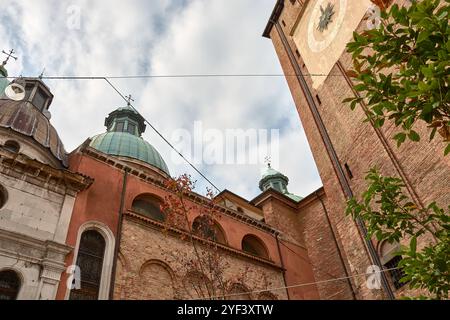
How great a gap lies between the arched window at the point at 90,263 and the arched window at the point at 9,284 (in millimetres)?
1518

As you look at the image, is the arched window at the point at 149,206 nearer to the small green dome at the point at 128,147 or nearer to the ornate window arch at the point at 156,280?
the ornate window arch at the point at 156,280

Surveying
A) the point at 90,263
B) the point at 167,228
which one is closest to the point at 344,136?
the point at 167,228

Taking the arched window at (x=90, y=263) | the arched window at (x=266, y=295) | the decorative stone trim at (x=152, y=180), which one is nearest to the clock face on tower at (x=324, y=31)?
the decorative stone trim at (x=152, y=180)

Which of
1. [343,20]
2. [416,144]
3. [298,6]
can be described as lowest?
[416,144]

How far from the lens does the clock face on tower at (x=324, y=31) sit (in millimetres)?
14453

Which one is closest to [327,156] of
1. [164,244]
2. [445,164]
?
[445,164]

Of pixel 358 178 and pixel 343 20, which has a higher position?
pixel 343 20

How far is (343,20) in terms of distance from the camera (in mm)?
14930

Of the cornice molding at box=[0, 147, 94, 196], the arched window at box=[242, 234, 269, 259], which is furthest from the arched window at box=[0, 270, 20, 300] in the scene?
the arched window at box=[242, 234, 269, 259]

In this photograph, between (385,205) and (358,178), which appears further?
(358,178)

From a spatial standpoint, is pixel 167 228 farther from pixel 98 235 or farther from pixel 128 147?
pixel 128 147
